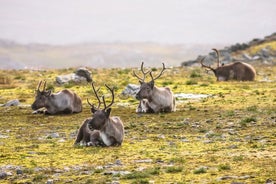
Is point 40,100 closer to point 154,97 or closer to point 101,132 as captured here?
point 154,97

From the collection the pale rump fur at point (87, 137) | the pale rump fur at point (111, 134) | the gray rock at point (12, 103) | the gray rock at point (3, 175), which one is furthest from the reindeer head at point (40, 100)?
the gray rock at point (3, 175)

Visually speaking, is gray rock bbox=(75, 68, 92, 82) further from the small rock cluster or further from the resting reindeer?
the resting reindeer

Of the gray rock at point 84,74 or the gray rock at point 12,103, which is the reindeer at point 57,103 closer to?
the gray rock at point 12,103

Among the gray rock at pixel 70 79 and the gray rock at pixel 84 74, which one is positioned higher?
the gray rock at pixel 84 74

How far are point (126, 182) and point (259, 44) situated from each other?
8012 cm

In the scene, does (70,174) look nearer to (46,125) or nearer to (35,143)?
(35,143)

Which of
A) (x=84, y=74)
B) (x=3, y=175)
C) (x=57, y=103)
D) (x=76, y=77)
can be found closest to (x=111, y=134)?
(x=3, y=175)

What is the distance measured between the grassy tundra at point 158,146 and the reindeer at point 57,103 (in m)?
0.50

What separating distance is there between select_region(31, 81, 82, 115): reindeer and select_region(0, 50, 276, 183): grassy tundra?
497 mm

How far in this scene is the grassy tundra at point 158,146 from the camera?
14.1 m

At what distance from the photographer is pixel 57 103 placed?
1146 inches

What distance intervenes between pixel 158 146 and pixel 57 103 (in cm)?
1149

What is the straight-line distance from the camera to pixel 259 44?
91000mm

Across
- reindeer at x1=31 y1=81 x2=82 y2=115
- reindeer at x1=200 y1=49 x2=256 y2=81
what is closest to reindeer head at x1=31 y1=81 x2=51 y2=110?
reindeer at x1=31 y1=81 x2=82 y2=115
